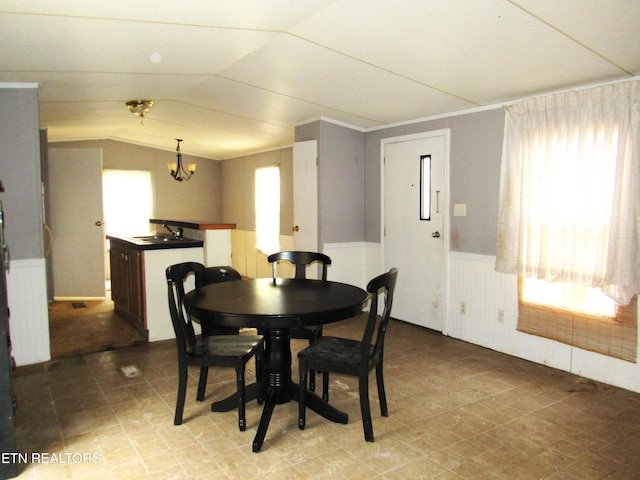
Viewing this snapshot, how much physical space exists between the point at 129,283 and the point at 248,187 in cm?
347

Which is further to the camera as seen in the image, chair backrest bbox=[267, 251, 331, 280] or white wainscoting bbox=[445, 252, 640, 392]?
chair backrest bbox=[267, 251, 331, 280]

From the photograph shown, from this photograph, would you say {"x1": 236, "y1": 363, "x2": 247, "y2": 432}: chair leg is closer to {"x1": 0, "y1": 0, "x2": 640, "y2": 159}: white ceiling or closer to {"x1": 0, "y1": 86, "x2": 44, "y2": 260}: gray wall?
{"x1": 0, "y1": 0, "x2": 640, "y2": 159}: white ceiling

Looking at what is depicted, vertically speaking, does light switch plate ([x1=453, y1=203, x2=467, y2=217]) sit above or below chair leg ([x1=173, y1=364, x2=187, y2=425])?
above

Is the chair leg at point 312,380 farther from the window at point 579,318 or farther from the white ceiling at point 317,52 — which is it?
the white ceiling at point 317,52

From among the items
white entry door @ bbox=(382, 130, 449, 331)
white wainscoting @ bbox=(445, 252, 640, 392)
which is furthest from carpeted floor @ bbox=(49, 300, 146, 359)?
white wainscoting @ bbox=(445, 252, 640, 392)

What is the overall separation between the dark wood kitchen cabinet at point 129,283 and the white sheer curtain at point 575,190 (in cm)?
322

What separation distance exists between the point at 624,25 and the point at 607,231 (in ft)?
4.45

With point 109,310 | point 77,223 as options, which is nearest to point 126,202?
point 77,223

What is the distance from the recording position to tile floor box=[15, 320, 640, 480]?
2.11m

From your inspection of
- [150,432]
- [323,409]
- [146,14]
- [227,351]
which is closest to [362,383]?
[323,409]

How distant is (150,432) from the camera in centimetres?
244

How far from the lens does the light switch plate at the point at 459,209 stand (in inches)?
160

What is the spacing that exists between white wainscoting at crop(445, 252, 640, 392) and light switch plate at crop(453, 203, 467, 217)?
371mm

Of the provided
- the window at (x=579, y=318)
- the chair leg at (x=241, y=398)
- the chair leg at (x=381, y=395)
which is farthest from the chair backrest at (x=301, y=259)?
the window at (x=579, y=318)
